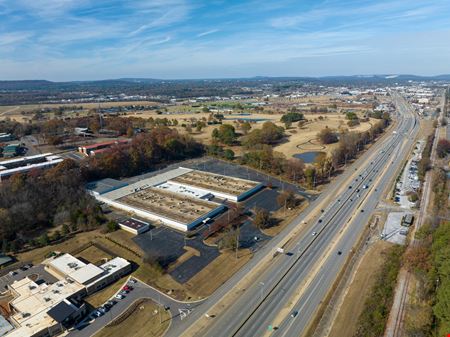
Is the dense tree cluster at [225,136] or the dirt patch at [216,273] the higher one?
the dense tree cluster at [225,136]

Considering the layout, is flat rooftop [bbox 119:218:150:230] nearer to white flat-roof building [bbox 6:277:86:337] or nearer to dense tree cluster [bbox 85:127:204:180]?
white flat-roof building [bbox 6:277:86:337]

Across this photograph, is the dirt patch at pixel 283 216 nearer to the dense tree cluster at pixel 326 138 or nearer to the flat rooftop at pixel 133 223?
the flat rooftop at pixel 133 223

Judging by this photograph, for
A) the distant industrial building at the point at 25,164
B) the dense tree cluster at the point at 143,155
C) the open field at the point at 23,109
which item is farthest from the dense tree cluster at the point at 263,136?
the open field at the point at 23,109

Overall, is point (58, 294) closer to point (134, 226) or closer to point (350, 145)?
point (134, 226)

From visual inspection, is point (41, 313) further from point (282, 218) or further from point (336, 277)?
point (282, 218)

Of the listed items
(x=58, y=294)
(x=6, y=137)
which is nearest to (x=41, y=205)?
(x=58, y=294)

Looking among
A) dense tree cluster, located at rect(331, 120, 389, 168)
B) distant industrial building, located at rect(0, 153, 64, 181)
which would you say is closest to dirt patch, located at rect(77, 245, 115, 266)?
distant industrial building, located at rect(0, 153, 64, 181)

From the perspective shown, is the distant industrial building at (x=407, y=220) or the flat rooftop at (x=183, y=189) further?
the flat rooftop at (x=183, y=189)
